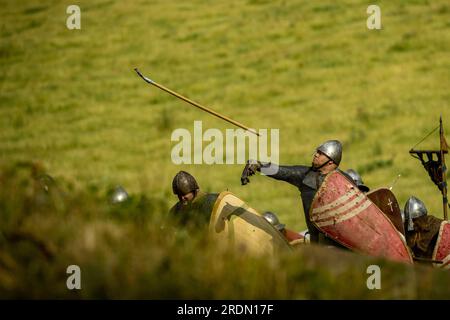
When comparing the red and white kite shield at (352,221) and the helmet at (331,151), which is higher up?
the helmet at (331,151)

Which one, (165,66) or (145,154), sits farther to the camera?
(165,66)

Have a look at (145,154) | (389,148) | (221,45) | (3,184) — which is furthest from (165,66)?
(3,184)

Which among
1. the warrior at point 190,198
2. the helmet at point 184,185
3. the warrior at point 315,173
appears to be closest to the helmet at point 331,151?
the warrior at point 315,173

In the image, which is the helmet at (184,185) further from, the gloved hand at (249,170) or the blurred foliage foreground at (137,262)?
the blurred foliage foreground at (137,262)

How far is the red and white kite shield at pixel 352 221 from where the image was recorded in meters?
10.1

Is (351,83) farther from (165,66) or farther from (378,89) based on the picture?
(165,66)

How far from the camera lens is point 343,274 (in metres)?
7.16

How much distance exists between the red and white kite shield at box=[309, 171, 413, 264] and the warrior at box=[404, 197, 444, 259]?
1419 millimetres

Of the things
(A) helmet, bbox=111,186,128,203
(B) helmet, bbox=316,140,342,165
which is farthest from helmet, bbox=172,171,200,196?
(B) helmet, bbox=316,140,342,165

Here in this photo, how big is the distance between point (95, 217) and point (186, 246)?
0.66 meters

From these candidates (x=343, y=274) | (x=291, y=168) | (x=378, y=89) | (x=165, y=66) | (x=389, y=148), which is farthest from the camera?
(x=165, y=66)

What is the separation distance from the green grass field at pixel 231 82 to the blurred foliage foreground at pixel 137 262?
1339cm

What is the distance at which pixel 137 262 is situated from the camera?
661cm
